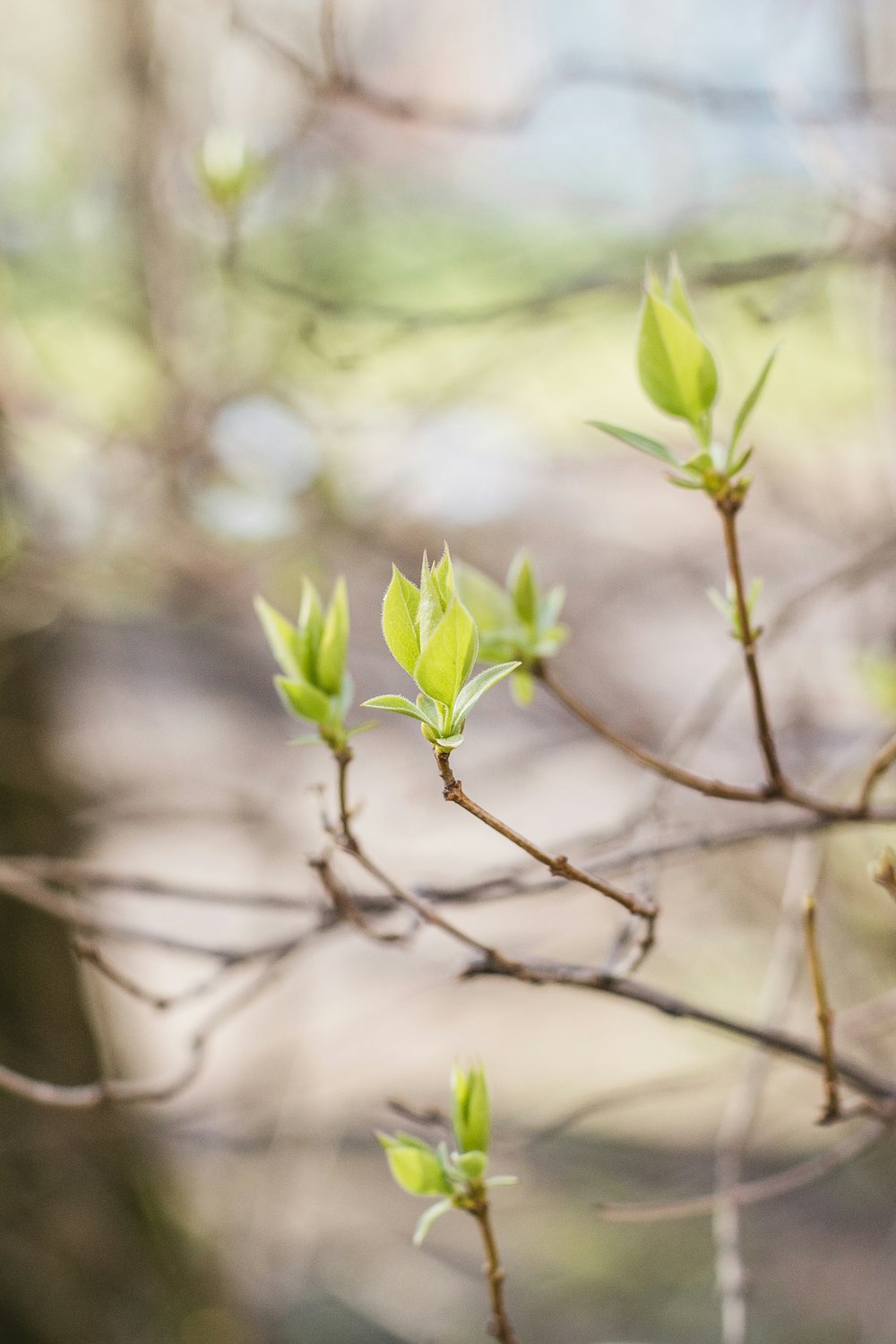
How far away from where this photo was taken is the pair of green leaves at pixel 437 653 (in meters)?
0.29

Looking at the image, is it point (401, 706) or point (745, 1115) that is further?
point (745, 1115)

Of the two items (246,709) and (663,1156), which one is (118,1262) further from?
(246,709)

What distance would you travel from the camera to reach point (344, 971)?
6.81 feet

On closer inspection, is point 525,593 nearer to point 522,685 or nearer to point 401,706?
point 522,685

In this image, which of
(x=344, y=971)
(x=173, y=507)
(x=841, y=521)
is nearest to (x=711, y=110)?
(x=841, y=521)

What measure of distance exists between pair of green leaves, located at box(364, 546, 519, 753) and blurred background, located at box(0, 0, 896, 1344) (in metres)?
0.27

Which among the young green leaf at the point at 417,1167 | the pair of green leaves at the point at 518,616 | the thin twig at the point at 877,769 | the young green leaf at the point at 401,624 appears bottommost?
the young green leaf at the point at 417,1167

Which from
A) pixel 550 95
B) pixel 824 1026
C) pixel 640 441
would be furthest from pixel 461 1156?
pixel 550 95

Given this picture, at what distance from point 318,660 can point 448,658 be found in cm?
10

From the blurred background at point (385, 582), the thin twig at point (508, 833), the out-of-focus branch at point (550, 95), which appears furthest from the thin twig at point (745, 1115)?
the out-of-focus branch at point (550, 95)

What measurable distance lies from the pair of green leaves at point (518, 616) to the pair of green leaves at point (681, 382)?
99mm

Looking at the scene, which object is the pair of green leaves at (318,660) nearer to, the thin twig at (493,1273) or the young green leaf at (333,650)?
the young green leaf at (333,650)

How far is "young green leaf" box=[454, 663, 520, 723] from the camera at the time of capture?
285 millimetres

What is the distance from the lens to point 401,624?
0.99 ft
